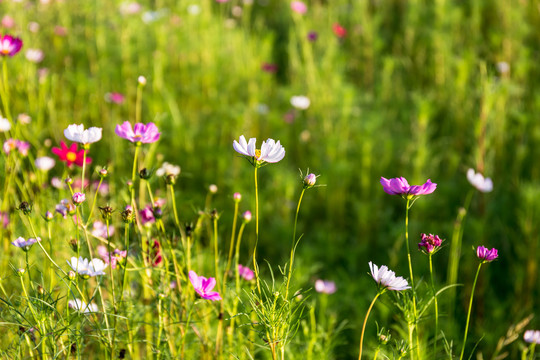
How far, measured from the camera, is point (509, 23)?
11.5 feet

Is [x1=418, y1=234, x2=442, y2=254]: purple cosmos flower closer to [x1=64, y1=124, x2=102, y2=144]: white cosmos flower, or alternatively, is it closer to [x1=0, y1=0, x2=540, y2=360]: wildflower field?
[x1=0, y1=0, x2=540, y2=360]: wildflower field

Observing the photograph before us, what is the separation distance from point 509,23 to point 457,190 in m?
1.61

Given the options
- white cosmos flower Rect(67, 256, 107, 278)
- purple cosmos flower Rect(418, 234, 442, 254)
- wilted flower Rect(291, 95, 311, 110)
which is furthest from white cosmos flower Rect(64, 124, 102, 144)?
wilted flower Rect(291, 95, 311, 110)

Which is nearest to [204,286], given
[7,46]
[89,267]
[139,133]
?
[89,267]

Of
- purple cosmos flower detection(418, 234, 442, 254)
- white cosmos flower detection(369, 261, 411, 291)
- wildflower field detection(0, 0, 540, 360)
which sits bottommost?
wildflower field detection(0, 0, 540, 360)

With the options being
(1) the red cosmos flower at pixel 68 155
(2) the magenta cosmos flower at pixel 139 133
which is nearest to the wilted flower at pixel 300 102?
(1) the red cosmos flower at pixel 68 155

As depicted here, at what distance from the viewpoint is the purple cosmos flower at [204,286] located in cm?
109

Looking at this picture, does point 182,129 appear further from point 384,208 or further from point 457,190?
point 457,190

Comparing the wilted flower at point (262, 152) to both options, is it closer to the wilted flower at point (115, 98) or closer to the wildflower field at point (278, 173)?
the wildflower field at point (278, 173)

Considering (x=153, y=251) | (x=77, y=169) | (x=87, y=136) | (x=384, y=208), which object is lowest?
(x=384, y=208)

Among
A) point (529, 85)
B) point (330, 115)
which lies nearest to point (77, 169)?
point (330, 115)

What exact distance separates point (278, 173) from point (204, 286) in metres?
1.35

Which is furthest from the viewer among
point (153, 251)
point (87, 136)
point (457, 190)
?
point (457, 190)

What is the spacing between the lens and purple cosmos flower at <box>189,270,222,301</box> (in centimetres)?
109
